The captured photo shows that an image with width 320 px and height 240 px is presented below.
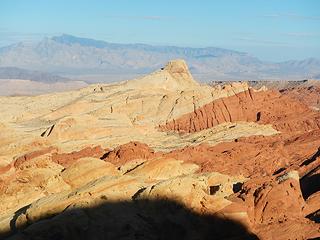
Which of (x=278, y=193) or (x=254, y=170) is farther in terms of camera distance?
(x=254, y=170)

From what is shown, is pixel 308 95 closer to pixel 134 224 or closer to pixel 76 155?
pixel 76 155

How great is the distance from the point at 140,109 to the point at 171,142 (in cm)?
1138

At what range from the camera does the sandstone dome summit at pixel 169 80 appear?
87.8 meters

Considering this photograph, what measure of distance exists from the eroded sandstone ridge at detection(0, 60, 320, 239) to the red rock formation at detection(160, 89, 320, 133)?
125 mm

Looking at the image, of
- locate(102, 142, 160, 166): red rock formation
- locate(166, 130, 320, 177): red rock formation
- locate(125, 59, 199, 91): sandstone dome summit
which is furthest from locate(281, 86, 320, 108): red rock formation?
locate(102, 142, 160, 166): red rock formation

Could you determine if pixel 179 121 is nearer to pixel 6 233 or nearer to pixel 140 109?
pixel 140 109

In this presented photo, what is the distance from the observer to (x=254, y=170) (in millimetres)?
51281

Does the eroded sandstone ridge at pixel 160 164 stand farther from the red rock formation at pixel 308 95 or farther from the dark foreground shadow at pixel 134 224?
the red rock formation at pixel 308 95

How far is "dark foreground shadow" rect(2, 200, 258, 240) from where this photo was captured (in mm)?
32438

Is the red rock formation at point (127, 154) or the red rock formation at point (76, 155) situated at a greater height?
the red rock formation at point (127, 154)

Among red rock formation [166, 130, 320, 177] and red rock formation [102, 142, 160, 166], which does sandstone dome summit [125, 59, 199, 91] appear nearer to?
red rock formation [166, 130, 320, 177]

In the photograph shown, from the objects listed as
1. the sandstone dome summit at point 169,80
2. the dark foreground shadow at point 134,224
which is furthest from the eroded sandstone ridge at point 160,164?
the sandstone dome summit at point 169,80

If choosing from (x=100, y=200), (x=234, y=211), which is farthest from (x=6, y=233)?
(x=234, y=211)

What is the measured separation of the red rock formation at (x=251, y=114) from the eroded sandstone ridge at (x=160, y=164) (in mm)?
125
